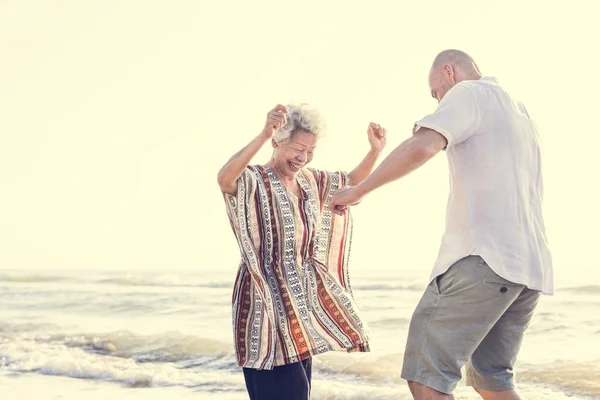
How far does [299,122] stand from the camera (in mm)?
3529

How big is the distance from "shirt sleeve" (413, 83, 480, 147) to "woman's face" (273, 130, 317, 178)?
73 centimetres

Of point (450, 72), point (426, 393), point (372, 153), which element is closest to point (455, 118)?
point (450, 72)

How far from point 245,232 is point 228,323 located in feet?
24.8

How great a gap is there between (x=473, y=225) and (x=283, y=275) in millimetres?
846

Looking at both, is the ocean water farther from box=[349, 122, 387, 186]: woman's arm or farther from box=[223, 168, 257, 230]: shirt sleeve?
box=[223, 168, 257, 230]: shirt sleeve

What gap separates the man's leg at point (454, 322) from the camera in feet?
9.58

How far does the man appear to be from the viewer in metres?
2.89

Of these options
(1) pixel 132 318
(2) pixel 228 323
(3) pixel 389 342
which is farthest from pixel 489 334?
(1) pixel 132 318

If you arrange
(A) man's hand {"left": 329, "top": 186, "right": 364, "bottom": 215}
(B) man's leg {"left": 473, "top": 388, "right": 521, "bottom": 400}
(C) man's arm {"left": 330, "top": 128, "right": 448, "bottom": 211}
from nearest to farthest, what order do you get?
(C) man's arm {"left": 330, "top": 128, "right": 448, "bottom": 211} < (A) man's hand {"left": 329, "top": 186, "right": 364, "bottom": 215} < (B) man's leg {"left": 473, "top": 388, "right": 521, "bottom": 400}

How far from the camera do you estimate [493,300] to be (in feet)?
9.59

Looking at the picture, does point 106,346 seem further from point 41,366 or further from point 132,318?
point 132,318

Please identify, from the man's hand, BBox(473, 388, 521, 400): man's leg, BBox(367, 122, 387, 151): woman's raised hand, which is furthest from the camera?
BBox(367, 122, 387, 151): woman's raised hand

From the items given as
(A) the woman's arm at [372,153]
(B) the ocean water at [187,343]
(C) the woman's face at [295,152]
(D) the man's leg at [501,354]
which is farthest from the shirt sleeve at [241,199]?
(B) the ocean water at [187,343]

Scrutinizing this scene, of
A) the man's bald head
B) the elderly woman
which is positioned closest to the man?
the man's bald head
